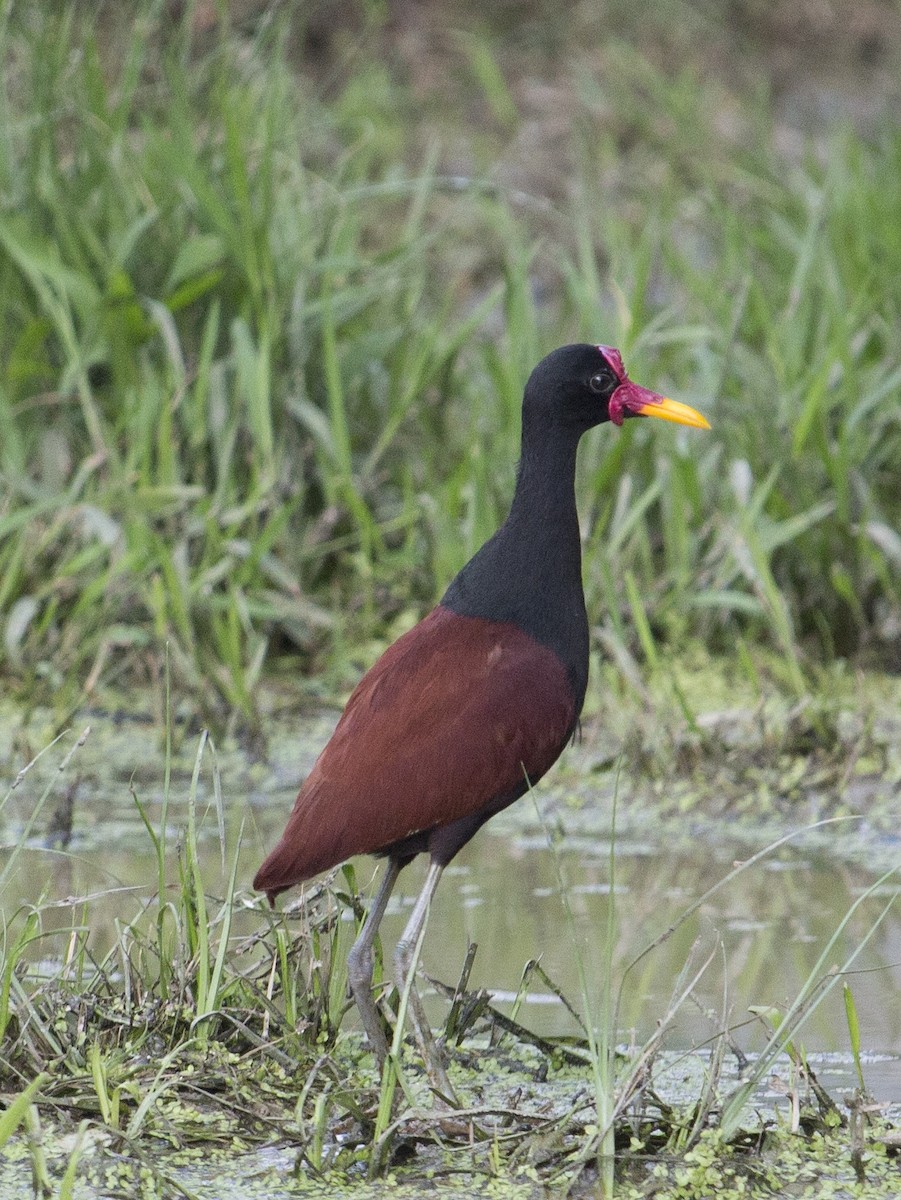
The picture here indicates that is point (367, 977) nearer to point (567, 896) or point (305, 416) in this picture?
point (567, 896)

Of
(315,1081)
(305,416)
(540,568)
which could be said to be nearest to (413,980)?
(315,1081)

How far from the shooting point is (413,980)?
3.12 m

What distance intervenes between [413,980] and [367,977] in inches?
10.1

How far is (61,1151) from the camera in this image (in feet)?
9.50

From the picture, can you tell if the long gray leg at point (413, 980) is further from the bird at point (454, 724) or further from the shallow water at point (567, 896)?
the shallow water at point (567, 896)

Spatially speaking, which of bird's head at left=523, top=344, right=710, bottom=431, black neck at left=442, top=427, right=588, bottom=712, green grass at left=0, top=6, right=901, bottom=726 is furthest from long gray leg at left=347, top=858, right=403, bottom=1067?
green grass at left=0, top=6, right=901, bottom=726

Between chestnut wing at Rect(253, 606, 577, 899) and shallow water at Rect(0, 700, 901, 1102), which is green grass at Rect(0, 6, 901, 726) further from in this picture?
chestnut wing at Rect(253, 606, 577, 899)

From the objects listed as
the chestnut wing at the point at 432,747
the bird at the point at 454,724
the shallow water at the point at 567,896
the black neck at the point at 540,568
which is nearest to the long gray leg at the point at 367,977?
the bird at the point at 454,724

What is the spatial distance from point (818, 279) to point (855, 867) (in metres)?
2.37

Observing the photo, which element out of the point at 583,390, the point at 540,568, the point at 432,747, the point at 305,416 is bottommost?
the point at 432,747

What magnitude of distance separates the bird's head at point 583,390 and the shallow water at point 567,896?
823 millimetres

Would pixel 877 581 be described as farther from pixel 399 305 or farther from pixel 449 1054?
pixel 449 1054

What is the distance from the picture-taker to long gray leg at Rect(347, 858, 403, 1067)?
10.9ft

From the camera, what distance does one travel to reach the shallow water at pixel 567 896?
366 cm
